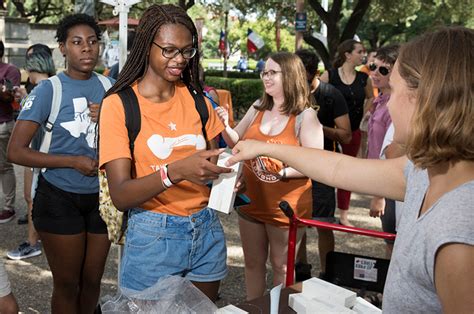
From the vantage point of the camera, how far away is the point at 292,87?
3934 mm

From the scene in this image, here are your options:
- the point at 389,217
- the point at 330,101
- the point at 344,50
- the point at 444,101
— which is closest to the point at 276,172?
the point at 389,217

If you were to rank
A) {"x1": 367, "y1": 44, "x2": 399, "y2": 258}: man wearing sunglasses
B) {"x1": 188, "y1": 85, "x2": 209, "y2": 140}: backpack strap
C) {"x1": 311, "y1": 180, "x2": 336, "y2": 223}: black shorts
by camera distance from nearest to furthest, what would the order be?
{"x1": 188, "y1": 85, "x2": 209, "y2": 140}: backpack strap
{"x1": 367, "y1": 44, "x2": 399, "y2": 258}: man wearing sunglasses
{"x1": 311, "y1": 180, "x2": 336, "y2": 223}: black shorts

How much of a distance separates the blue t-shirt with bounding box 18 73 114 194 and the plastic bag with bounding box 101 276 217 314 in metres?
1.18

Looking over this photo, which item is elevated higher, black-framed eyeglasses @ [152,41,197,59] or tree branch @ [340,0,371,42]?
tree branch @ [340,0,371,42]

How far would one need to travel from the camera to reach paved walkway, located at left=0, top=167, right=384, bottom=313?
186 inches

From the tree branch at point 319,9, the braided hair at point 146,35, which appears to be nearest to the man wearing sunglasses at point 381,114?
the braided hair at point 146,35

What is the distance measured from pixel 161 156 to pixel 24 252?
367cm

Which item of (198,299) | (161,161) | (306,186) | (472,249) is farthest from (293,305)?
(306,186)

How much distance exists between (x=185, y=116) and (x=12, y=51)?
22.5 metres

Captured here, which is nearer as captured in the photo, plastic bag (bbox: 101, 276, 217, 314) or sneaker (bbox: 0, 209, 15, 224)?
plastic bag (bbox: 101, 276, 217, 314)

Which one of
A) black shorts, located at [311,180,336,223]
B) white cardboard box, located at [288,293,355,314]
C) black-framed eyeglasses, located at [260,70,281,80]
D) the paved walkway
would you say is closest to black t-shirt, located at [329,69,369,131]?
the paved walkway

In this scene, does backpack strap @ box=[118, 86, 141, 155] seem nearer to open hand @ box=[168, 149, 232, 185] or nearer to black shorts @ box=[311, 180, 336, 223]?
open hand @ box=[168, 149, 232, 185]

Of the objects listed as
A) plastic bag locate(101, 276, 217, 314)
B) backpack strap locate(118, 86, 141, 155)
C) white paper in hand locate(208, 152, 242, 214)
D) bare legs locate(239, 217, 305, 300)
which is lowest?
bare legs locate(239, 217, 305, 300)

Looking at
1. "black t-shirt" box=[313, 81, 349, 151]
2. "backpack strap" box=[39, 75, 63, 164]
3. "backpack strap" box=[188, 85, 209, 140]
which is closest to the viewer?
"backpack strap" box=[188, 85, 209, 140]
